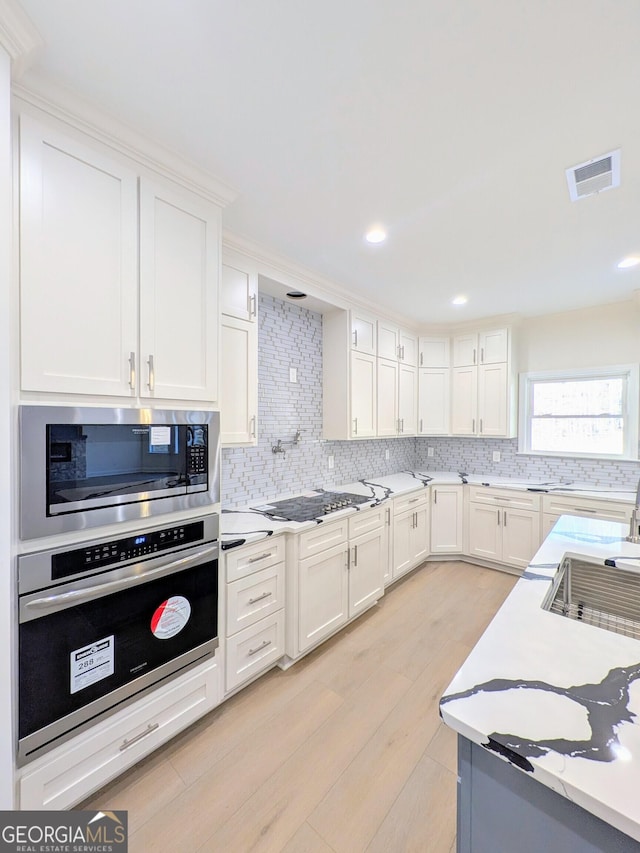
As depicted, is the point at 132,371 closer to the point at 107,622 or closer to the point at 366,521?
the point at 107,622

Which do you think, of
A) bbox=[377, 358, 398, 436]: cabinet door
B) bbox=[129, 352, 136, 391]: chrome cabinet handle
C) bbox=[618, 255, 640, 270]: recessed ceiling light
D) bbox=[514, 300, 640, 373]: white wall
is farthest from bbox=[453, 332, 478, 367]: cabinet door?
bbox=[129, 352, 136, 391]: chrome cabinet handle

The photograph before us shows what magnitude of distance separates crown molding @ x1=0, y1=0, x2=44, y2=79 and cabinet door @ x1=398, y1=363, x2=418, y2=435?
3.35m

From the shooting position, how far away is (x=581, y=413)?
3.76 meters

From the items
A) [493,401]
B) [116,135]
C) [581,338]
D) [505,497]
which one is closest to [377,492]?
[505,497]

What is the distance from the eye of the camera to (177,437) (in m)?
1.69

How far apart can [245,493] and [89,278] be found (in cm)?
173

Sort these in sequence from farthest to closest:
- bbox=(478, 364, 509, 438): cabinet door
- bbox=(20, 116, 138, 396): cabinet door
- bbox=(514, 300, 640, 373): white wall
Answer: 1. bbox=(478, 364, 509, 438): cabinet door
2. bbox=(514, 300, 640, 373): white wall
3. bbox=(20, 116, 138, 396): cabinet door

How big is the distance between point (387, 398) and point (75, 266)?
288 centimetres

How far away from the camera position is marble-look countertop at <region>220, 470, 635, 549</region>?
2.13m

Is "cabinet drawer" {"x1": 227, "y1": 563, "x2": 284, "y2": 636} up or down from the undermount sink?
down

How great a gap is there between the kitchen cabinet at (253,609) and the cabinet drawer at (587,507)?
103 inches

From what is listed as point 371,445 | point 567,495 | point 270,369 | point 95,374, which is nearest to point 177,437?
point 95,374

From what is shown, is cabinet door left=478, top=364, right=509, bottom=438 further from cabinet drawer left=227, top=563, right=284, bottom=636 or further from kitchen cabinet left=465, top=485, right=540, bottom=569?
cabinet drawer left=227, top=563, right=284, bottom=636

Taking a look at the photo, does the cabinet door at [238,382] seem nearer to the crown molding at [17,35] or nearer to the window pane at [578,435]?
the crown molding at [17,35]
